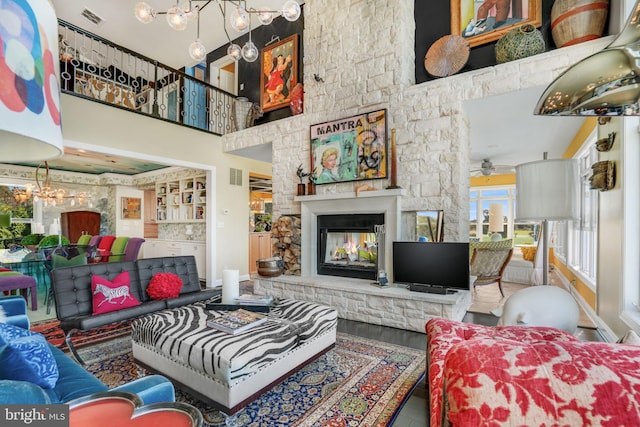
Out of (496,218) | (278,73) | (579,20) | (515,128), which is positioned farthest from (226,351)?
(496,218)

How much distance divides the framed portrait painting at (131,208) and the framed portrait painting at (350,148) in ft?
22.1

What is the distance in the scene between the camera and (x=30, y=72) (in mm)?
503

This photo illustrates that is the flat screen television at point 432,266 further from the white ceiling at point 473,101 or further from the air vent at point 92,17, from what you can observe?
the air vent at point 92,17

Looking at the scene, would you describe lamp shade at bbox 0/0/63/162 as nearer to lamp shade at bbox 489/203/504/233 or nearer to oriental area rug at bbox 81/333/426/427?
oriental area rug at bbox 81/333/426/427

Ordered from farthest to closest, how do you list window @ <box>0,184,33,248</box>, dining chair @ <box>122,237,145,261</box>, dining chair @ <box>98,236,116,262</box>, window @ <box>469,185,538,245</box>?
window @ <box>469,185,538,245</box> → window @ <box>0,184,33,248</box> → dining chair @ <box>98,236,116,262</box> → dining chair @ <box>122,237,145,261</box>

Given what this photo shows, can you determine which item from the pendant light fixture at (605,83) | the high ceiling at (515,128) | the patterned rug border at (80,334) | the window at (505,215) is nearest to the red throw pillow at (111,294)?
the patterned rug border at (80,334)

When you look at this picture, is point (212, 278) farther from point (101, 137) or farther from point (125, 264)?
point (101, 137)

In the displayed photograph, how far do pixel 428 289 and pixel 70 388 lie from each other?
312 cm

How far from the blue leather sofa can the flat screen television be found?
280 centimetres

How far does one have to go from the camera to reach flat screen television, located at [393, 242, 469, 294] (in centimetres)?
320

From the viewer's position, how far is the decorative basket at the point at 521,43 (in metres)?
3.06

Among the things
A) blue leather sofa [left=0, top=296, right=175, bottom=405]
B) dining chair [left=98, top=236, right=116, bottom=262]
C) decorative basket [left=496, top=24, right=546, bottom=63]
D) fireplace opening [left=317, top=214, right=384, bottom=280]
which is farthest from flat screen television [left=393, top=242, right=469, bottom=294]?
dining chair [left=98, top=236, right=116, bottom=262]

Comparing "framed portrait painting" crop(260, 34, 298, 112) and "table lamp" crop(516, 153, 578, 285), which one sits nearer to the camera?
"table lamp" crop(516, 153, 578, 285)

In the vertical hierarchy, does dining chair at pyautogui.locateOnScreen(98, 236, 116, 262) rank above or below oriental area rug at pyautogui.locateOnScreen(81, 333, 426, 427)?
above
